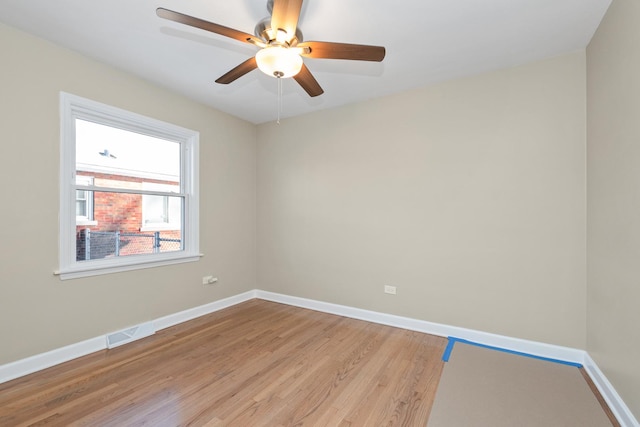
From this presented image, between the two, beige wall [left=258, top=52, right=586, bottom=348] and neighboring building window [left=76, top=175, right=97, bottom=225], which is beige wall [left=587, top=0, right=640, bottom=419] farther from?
neighboring building window [left=76, top=175, right=97, bottom=225]

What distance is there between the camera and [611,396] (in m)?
1.86

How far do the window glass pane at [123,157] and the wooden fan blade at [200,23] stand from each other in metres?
1.71

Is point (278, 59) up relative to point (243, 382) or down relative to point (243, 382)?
up

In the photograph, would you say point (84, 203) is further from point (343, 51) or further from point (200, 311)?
point (343, 51)

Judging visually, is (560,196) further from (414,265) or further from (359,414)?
(359,414)

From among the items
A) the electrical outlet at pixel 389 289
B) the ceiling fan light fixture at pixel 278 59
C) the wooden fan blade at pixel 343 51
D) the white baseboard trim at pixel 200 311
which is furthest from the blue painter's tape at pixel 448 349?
the white baseboard trim at pixel 200 311

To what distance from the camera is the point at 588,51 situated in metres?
2.33

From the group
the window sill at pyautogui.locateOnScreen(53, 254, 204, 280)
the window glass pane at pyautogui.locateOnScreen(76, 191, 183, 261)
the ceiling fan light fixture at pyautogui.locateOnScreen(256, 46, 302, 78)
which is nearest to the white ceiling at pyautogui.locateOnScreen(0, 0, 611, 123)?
the ceiling fan light fixture at pyautogui.locateOnScreen(256, 46, 302, 78)

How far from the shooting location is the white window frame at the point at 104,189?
8.00ft

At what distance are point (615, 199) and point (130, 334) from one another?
4138 mm

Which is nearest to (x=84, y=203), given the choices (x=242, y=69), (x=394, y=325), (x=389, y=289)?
(x=242, y=69)

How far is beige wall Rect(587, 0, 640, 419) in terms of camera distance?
163 centimetres

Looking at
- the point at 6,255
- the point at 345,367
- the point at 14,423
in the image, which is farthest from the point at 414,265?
the point at 6,255

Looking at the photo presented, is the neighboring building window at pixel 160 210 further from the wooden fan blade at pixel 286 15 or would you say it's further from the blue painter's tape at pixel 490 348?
the blue painter's tape at pixel 490 348
